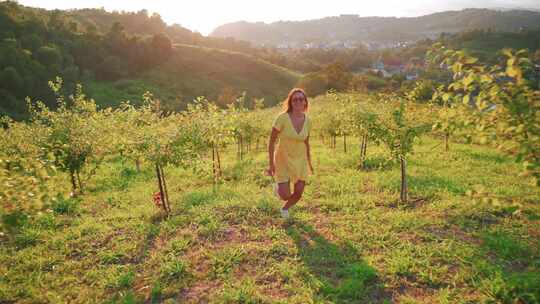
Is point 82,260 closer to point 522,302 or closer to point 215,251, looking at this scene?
point 215,251

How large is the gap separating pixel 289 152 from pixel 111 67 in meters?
56.9

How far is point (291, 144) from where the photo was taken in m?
6.92

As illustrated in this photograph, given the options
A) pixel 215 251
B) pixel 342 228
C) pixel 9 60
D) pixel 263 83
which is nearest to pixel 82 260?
pixel 215 251

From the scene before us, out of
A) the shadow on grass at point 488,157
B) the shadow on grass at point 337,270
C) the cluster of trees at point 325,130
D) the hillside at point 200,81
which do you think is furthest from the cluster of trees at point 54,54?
the shadow on grass at point 488,157

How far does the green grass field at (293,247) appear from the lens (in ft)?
17.0

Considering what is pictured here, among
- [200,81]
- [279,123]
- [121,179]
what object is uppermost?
[279,123]

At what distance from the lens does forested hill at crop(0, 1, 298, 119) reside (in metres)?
43.0

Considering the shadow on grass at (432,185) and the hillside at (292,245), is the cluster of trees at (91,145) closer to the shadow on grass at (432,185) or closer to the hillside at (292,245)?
the hillside at (292,245)

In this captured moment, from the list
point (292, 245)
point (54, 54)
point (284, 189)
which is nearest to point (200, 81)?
point (54, 54)

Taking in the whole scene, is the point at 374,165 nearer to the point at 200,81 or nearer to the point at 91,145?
the point at 91,145

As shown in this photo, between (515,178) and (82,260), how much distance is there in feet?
35.7

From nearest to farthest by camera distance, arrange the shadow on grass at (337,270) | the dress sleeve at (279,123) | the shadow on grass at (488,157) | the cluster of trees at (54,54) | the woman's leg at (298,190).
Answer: the shadow on grass at (337,270), the dress sleeve at (279,123), the woman's leg at (298,190), the shadow on grass at (488,157), the cluster of trees at (54,54)

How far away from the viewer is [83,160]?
9.98 meters

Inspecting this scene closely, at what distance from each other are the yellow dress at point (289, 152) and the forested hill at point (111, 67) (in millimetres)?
41293
